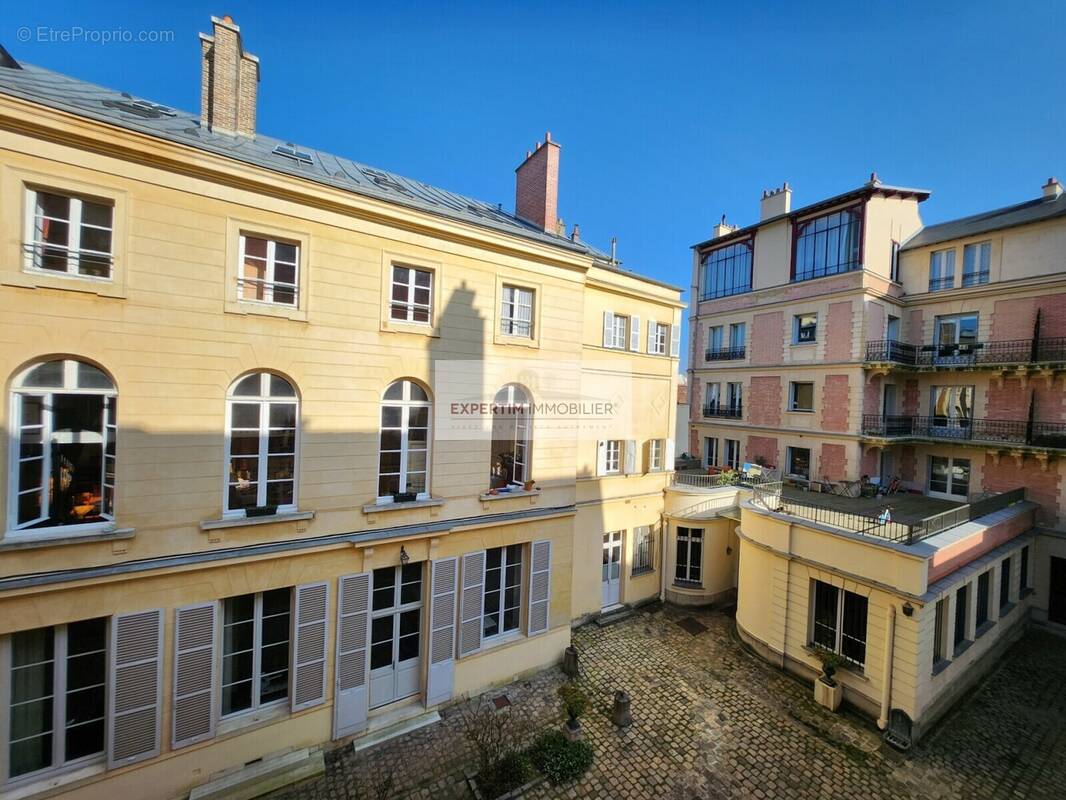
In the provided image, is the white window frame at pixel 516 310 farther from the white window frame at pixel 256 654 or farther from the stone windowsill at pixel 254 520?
the white window frame at pixel 256 654

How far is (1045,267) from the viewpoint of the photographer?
1498 cm

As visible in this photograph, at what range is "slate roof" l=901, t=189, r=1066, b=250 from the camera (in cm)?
1535

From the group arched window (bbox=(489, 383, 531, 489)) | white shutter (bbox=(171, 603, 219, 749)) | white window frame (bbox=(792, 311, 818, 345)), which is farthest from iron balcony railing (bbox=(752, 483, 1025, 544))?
white shutter (bbox=(171, 603, 219, 749))

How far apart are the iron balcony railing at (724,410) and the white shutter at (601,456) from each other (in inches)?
468

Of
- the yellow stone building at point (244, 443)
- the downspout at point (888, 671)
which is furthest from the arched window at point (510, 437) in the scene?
the downspout at point (888, 671)

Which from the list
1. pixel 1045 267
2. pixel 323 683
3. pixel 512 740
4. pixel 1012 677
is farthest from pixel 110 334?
pixel 1045 267

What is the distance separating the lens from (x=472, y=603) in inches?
375

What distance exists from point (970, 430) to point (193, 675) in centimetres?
2497

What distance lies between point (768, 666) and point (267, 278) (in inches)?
577

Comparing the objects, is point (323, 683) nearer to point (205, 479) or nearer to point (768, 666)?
point (205, 479)

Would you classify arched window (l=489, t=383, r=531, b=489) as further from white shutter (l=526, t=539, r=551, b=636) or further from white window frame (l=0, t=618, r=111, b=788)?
white window frame (l=0, t=618, r=111, b=788)

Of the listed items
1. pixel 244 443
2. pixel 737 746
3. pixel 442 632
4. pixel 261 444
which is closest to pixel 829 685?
pixel 737 746

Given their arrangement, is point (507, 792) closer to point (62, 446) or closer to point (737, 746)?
point (737, 746)

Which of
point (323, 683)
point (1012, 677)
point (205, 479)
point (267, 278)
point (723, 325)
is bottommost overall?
point (1012, 677)
